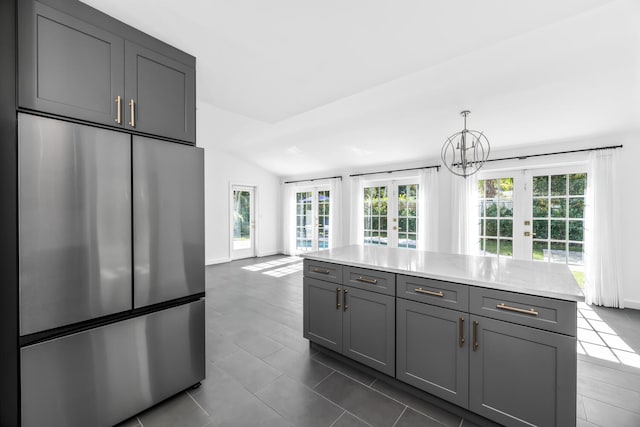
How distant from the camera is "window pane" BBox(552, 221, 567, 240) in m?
3.93

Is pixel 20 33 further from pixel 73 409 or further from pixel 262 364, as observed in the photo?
pixel 262 364

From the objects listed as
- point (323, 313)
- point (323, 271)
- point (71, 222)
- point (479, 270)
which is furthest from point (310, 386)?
point (71, 222)

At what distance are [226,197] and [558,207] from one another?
647 cm

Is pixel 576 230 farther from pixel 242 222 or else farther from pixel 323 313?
pixel 242 222

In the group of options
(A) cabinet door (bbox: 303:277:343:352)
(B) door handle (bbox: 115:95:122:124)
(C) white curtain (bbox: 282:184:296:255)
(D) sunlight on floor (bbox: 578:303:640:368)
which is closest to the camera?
(B) door handle (bbox: 115:95:122:124)

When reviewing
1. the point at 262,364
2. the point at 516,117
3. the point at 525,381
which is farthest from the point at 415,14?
the point at 262,364

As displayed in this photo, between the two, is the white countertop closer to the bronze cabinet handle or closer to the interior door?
the bronze cabinet handle

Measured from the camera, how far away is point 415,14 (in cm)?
168

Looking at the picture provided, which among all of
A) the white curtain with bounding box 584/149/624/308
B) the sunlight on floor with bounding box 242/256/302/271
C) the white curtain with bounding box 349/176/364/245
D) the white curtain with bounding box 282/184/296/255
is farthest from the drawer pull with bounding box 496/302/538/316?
the white curtain with bounding box 282/184/296/255

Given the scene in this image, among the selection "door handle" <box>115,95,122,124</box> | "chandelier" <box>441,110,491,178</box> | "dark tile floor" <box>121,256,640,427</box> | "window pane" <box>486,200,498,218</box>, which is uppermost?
"chandelier" <box>441,110,491,178</box>

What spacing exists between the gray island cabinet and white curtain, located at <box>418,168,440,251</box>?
9.19 feet

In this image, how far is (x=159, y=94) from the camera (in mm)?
1777

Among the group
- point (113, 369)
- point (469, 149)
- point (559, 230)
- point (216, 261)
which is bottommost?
point (216, 261)

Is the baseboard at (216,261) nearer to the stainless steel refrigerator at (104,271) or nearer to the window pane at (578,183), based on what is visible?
the stainless steel refrigerator at (104,271)
